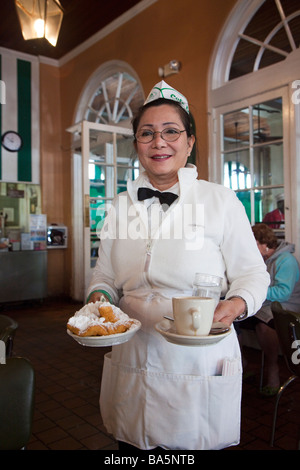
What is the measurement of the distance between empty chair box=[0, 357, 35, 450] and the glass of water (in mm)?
475

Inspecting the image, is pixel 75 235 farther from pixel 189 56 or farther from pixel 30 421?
pixel 30 421

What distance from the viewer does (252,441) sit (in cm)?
219

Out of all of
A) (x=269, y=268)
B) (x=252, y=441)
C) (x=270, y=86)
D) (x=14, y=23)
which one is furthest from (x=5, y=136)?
(x=252, y=441)

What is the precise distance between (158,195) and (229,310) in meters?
0.43

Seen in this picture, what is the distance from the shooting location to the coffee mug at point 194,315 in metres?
0.93

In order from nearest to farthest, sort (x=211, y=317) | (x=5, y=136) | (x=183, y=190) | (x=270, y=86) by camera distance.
A: (x=211, y=317), (x=183, y=190), (x=270, y=86), (x=5, y=136)

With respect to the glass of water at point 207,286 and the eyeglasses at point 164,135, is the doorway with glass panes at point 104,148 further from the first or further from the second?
the glass of water at point 207,286

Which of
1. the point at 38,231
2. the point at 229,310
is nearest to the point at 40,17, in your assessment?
the point at 229,310

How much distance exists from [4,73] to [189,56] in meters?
3.47

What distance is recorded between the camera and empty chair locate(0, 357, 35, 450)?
97cm

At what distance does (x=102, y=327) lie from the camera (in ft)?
3.34

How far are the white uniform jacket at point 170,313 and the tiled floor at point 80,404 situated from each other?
0.47 meters

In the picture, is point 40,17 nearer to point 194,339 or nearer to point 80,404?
point 80,404

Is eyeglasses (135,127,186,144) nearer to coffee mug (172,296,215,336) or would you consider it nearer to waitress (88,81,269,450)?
waitress (88,81,269,450)
